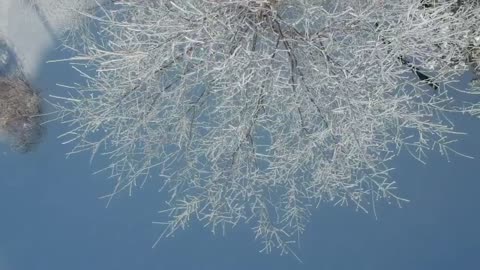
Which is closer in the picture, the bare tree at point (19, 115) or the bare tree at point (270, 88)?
the bare tree at point (270, 88)

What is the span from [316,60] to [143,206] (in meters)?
1.12

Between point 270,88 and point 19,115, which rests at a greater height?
point 270,88

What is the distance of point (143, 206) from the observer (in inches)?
108

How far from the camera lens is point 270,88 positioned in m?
1.99

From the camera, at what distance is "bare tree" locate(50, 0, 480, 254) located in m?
1.99

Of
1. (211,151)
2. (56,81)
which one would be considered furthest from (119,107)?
(56,81)

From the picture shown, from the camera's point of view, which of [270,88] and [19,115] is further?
[19,115]

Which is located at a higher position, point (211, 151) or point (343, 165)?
point (211, 151)

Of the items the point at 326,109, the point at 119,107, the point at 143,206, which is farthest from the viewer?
the point at 143,206

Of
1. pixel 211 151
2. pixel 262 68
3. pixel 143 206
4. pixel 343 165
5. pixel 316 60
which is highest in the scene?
pixel 262 68

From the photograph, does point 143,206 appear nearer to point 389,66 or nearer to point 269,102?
point 269,102

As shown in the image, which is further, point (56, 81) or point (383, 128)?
point (56, 81)

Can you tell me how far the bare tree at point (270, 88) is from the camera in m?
1.99

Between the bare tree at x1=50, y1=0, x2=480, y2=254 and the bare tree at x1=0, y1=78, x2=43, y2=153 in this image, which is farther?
the bare tree at x1=0, y1=78, x2=43, y2=153
